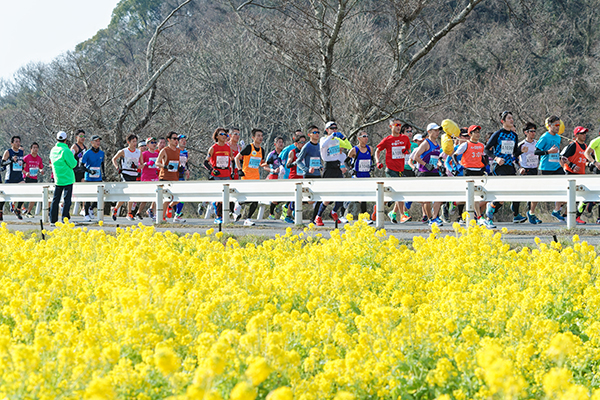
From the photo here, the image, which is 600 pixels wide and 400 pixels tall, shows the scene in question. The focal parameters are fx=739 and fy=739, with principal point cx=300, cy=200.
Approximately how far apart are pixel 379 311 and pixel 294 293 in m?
1.91

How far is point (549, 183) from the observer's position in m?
12.5

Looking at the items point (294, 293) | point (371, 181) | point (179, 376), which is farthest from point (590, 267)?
point (371, 181)

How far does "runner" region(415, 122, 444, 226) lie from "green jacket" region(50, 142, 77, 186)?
23.9 feet

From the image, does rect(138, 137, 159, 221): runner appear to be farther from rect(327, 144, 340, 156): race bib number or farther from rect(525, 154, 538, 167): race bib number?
rect(525, 154, 538, 167): race bib number

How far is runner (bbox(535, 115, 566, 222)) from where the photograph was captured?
574 inches

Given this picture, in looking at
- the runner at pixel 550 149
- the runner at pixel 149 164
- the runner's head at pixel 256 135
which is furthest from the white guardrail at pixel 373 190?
the runner at pixel 550 149

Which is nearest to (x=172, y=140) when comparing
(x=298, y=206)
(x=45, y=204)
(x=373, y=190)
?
(x=45, y=204)

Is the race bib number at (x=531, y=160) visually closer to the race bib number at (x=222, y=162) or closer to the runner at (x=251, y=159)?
the runner at (x=251, y=159)

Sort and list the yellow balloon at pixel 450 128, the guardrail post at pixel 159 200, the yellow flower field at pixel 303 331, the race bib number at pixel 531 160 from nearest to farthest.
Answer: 1. the yellow flower field at pixel 303 331
2. the race bib number at pixel 531 160
3. the yellow balloon at pixel 450 128
4. the guardrail post at pixel 159 200

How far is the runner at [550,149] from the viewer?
14572 millimetres

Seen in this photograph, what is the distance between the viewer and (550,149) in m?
14.6

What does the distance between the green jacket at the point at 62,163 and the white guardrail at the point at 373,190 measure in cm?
181

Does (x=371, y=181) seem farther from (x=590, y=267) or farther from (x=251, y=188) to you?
(x=590, y=267)

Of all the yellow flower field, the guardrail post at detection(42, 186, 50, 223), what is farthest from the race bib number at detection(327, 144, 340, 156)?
the guardrail post at detection(42, 186, 50, 223)
